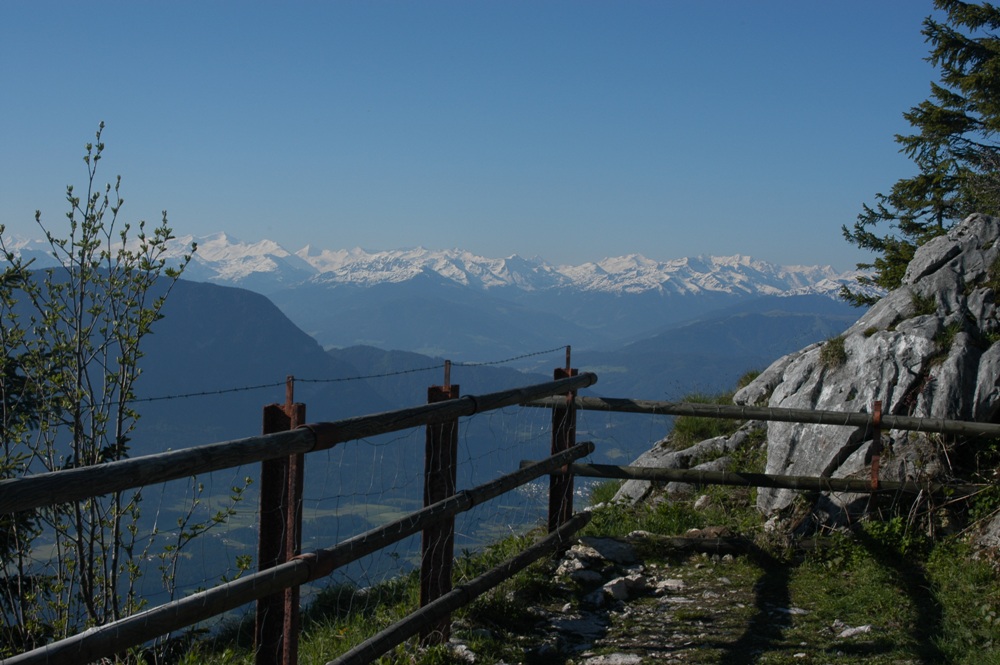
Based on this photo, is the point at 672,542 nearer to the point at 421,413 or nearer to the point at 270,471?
the point at 421,413

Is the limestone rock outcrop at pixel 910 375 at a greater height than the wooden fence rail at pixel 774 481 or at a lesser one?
greater

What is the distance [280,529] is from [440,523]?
1.46m

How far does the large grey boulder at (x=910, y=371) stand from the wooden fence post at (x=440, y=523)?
14.3 feet

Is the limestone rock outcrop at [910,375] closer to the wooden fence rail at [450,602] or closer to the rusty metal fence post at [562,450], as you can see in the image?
the rusty metal fence post at [562,450]

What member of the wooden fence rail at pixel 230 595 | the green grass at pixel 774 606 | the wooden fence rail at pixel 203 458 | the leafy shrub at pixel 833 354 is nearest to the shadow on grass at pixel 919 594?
the green grass at pixel 774 606

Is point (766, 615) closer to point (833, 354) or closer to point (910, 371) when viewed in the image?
point (910, 371)

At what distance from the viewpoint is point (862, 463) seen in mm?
8938

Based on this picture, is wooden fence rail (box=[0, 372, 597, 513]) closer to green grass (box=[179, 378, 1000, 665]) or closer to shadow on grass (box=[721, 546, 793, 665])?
green grass (box=[179, 378, 1000, 665])

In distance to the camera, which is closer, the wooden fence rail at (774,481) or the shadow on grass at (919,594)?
the shadow on grass at (919,594)

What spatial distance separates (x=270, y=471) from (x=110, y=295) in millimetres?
2787

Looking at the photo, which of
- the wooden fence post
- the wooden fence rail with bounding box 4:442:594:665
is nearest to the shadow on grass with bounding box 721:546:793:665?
the wooden fence post

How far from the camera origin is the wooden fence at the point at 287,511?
3.26 metres

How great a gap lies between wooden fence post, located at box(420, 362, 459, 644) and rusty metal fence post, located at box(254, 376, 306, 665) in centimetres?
141

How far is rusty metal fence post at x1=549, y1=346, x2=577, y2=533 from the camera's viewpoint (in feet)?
27.5
